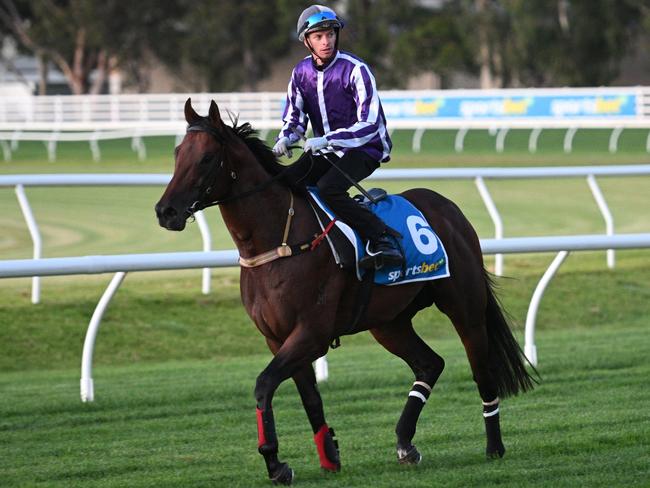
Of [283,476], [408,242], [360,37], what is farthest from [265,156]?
[360,37]

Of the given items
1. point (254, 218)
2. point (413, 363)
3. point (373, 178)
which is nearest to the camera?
point (254, 218)

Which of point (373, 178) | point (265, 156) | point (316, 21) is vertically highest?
point (316, 21)

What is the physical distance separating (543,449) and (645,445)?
435mm

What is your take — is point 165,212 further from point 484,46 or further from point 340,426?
point 484,46

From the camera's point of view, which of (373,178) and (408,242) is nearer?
(408,242)

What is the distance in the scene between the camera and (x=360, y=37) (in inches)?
1652

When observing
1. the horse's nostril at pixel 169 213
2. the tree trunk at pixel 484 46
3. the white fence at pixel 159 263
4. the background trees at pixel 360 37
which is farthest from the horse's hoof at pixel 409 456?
the tree trunk at pixel 484 46

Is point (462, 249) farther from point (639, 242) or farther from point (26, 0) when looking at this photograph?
point (26, 0)

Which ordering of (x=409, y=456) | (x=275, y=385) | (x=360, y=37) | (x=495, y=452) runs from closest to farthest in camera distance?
(x=275, y=385)
(x=409, y=456)
(x=495, y=452)
(x=360, y=37)

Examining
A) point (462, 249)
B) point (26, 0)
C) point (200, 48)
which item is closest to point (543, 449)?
point (462, 249)

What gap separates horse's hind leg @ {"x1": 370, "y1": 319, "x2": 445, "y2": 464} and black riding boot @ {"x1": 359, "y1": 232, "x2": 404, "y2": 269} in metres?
0.48

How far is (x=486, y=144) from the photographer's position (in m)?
26.2

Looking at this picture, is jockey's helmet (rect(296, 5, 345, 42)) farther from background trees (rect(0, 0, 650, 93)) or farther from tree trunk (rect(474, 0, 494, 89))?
tree trunk (rect(474, 0, 494, 89))

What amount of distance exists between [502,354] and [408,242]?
2.63 feet
